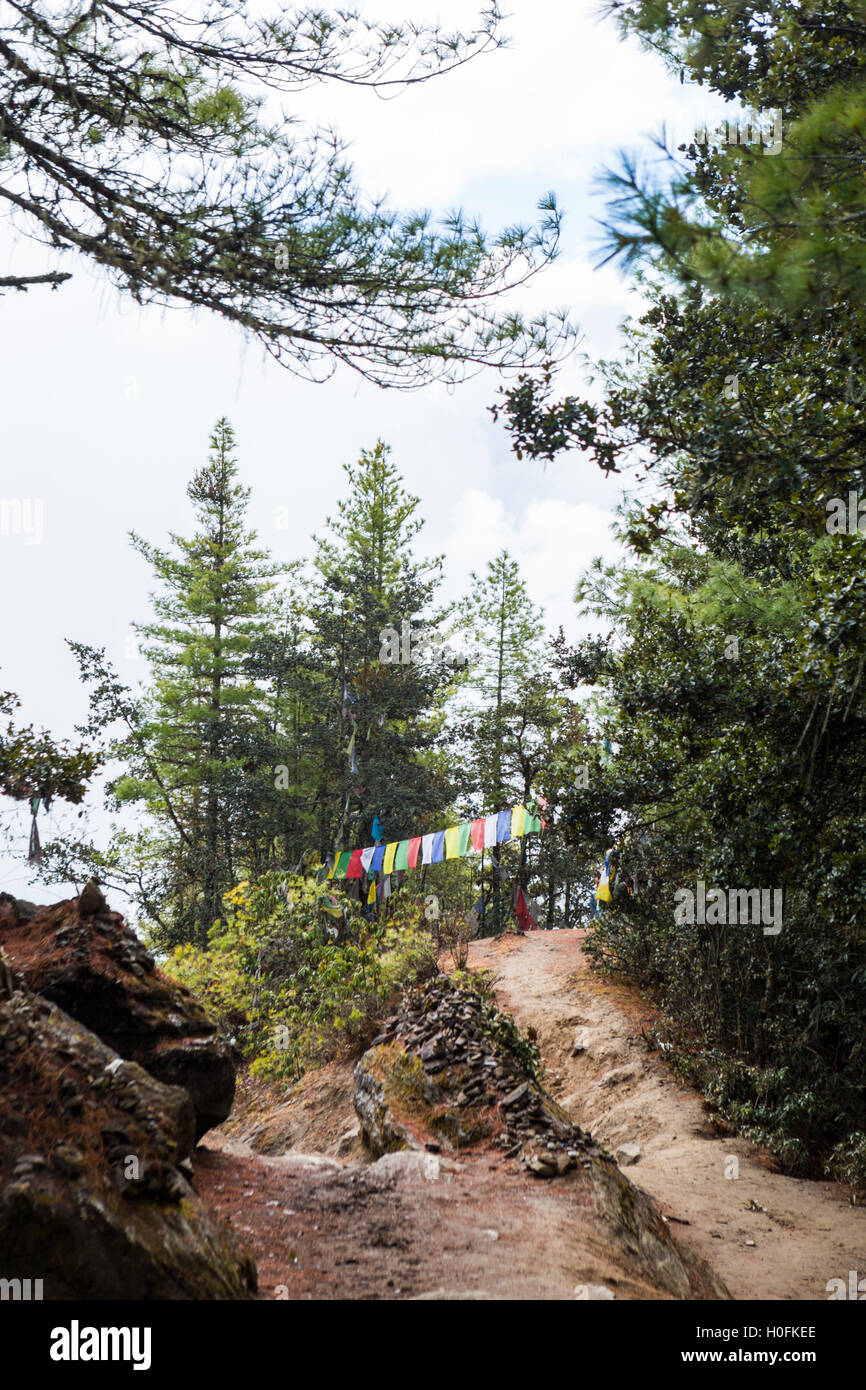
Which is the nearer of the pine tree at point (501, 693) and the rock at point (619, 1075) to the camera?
the rock at point (619, 1075)

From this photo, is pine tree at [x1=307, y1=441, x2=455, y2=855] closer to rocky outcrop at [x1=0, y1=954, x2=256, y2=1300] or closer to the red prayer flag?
the red prayer flag

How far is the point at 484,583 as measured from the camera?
2553 centimetres

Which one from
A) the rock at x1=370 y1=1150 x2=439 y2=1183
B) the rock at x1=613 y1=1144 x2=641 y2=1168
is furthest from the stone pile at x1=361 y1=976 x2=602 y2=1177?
the rock at x1=613 y1=1144 x2=641 y2=1168

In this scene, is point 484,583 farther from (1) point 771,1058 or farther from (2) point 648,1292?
(2) point 648,1292

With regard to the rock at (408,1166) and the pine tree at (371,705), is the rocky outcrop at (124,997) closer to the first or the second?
the rock at (408,1166)

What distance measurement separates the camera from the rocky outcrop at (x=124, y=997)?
4.84 meters

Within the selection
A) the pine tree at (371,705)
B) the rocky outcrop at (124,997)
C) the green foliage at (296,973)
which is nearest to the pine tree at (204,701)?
the pine tree at (371,705)

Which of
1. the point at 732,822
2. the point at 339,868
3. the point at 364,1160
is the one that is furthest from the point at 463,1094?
the point at 339,868

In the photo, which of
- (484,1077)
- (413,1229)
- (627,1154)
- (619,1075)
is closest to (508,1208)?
(413,1229)

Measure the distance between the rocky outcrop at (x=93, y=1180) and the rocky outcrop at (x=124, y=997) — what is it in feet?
3.57

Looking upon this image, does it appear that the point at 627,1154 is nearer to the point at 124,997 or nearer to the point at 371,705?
the point at 124,997

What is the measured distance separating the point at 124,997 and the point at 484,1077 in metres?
2.52

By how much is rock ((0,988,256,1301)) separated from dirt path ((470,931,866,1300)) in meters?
3.65

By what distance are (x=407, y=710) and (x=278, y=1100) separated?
38.1 feet
